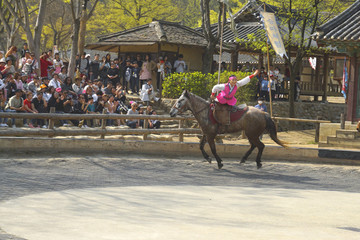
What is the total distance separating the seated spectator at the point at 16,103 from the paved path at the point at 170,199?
3.55 metres

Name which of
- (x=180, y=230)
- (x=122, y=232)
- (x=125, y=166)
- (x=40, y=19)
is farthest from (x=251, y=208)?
(x=40, y=19)

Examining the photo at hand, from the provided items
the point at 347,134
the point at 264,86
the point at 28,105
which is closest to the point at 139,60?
the point at 264,86

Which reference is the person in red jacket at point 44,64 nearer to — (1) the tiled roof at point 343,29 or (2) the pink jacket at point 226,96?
(1) the tiled roof at point 343,29

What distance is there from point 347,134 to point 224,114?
703 cm

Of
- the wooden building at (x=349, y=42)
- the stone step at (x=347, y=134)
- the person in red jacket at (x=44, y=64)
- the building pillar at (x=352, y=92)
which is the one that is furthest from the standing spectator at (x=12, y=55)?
the building pillar at (x=352, y=92)

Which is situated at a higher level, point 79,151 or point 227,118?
point 227,118

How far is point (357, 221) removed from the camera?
33.6 ft

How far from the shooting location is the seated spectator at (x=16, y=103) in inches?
763

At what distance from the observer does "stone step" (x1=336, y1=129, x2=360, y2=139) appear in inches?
851

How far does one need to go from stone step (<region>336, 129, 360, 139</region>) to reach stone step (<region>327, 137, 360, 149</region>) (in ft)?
0.60

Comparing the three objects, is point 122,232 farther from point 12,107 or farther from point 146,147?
A: point 12,107

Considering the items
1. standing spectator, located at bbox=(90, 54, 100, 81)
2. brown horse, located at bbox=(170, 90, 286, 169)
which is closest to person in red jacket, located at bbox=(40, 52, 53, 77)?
standing spectator, located at bbox=(90, 54, 100, 81)

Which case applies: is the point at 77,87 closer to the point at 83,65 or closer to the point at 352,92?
the point at 83,65

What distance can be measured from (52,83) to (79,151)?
6239 mm
